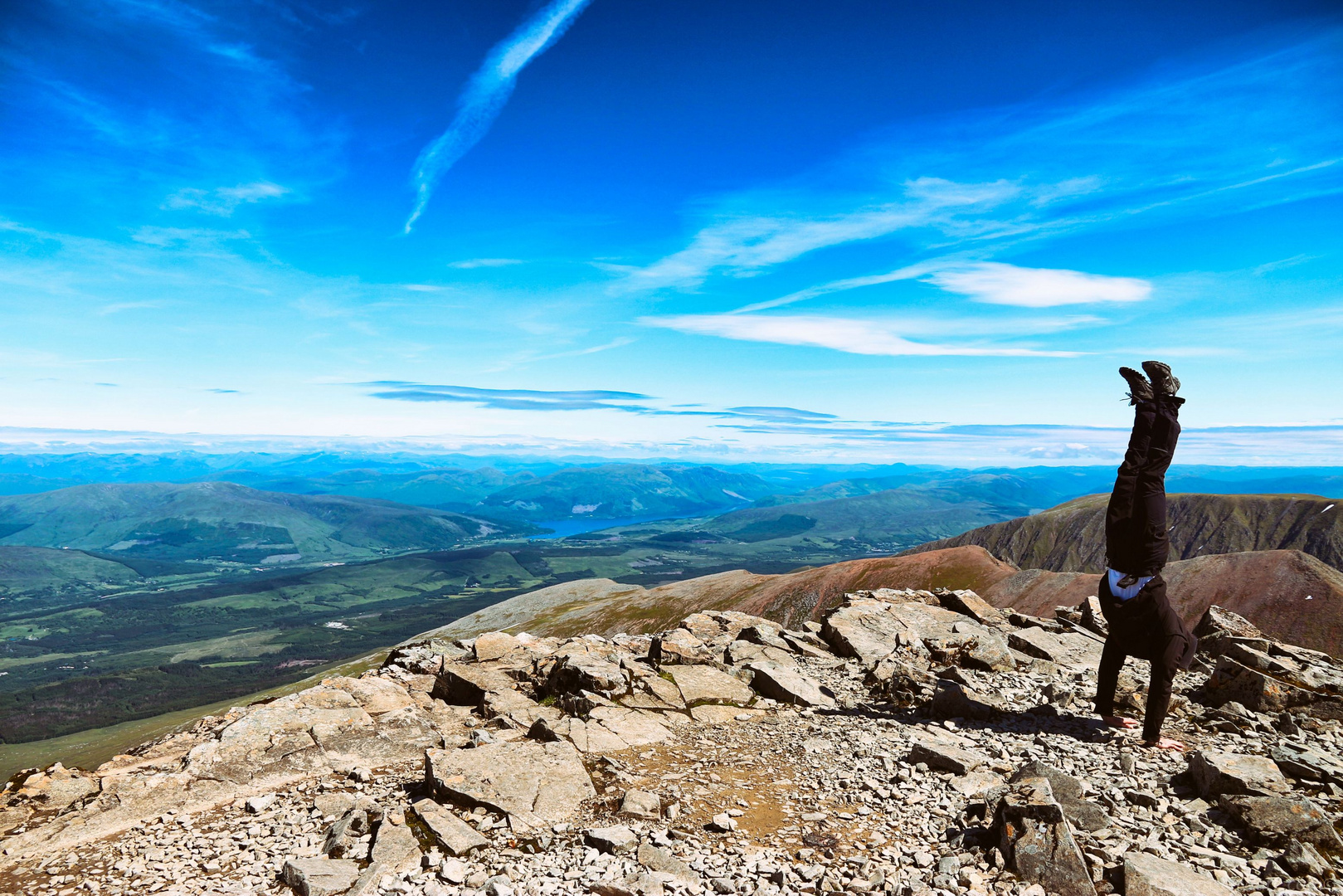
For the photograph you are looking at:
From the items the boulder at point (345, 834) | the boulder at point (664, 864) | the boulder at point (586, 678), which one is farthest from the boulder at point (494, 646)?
the boulder at point (664, 864)

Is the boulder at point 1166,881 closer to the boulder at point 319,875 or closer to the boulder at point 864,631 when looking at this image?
the boulder at point 319,875

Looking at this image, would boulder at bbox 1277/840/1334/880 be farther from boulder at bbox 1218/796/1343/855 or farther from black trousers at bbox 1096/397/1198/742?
black trousers at bbox 1096/397/1198/742

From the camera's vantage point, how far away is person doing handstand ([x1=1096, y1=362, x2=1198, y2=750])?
36.5ft

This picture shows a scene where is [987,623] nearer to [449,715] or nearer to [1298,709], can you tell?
[1298,709]

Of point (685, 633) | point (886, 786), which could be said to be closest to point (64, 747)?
point (685, 633)

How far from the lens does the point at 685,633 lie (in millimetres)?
25047

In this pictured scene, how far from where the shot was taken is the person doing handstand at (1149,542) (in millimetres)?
11125

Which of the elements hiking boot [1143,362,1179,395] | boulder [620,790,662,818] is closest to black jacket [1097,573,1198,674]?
hiking boot [1143,362,1179,395]

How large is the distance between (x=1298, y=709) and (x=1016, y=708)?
499 centimetres

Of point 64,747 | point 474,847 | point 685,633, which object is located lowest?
point 64,747

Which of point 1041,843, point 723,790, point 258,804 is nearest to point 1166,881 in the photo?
point 1041,843

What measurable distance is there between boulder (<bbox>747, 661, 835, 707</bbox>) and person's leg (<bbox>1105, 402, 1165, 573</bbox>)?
8109 mm

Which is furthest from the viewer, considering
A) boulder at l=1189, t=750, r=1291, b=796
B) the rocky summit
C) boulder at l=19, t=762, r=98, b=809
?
boulder at l=19, t=762, r=98, b=809

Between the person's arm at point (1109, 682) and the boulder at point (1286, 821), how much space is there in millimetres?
3829
